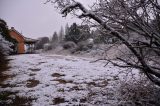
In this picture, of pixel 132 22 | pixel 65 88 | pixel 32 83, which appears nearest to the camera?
pixel 132 22

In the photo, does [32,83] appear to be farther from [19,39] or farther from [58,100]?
[19,39]

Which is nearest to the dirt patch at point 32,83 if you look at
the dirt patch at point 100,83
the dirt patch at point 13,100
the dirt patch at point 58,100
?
the dirt patch at point 13,100

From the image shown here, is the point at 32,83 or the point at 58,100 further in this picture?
the point at 32,83

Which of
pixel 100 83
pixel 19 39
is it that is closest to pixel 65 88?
pixel 100 83

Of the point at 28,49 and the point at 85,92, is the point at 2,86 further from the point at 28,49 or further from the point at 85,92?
the point at 28,49

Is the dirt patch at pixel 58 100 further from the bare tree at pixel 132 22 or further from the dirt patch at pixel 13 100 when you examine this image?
the bare tree at pixel 132 22

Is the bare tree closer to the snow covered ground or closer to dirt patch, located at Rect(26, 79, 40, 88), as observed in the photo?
the snow covered ground

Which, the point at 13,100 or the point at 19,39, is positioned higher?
the point at 19,39

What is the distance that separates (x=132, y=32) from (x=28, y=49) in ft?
155

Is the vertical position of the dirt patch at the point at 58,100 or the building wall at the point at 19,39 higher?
the building wall at the point at 19,39

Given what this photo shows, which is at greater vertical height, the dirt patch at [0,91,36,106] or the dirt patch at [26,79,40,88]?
the dirt patch at [26,79,40,88]

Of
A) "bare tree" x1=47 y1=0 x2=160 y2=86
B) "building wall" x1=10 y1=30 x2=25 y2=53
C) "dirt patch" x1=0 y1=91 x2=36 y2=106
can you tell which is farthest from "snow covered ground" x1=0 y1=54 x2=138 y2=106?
"building wall" x1=10 y1=30 x2=25 y2=53

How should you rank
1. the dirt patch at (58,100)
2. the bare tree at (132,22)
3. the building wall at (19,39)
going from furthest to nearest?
the building wall at (19,39)
the dirt patch at (58,100)
the bare tree at (132,22)

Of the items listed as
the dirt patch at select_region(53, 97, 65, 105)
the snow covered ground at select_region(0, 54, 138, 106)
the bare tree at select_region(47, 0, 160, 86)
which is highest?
the bare tree at select_region(47, 0, 160, 86)
